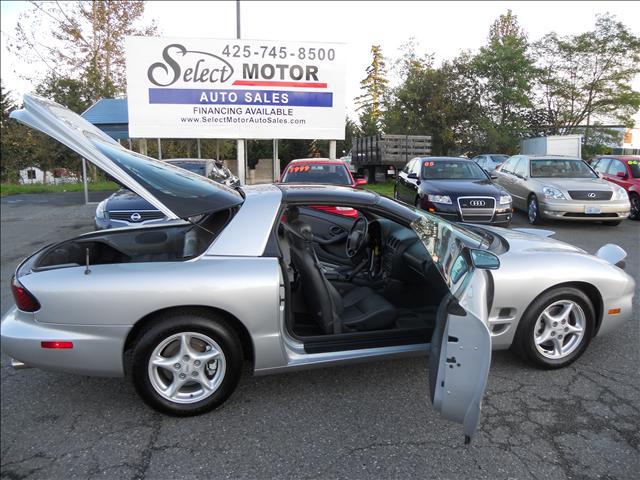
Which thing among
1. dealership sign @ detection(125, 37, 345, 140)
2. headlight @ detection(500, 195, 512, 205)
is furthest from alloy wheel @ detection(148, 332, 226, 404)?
dealership sign @ detection(125, 37, 345, 140)

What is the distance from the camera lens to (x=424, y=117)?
1022 inches

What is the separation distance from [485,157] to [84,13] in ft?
79.3

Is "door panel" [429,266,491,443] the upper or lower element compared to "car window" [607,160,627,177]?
lower

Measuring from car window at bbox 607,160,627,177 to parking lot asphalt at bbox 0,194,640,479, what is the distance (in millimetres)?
9302

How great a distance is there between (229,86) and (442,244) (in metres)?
12.2

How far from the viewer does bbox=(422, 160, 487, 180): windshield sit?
31.6 feet

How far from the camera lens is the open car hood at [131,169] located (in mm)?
2535

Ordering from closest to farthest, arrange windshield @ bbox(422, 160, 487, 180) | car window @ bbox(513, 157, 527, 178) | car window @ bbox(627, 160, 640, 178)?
windshield @ bbox(422, 160, 487, 180) < car window @ bbox(513, 157, 527, 178) < car window @ bbox(627, 160, 640, 178)

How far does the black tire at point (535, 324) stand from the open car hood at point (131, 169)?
211 centimetres

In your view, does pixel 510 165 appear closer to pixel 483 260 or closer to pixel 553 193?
pixel 553 193

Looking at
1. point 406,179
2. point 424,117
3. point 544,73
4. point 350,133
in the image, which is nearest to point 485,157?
point 424,117

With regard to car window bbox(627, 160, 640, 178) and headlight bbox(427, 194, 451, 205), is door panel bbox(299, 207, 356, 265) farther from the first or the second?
car window bbox(627, 160, 640, 178)

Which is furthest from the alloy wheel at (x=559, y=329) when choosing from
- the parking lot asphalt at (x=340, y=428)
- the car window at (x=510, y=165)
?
the car window at (x=510, y=165)

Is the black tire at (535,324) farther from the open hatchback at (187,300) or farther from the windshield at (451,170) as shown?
the windshield at (451,170)
